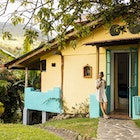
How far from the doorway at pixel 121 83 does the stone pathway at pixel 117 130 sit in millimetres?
1482

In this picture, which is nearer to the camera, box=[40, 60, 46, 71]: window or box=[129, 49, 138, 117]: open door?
box=[129, 49, 138, 117]: open door

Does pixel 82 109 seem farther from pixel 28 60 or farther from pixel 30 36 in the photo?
pixel 30 36

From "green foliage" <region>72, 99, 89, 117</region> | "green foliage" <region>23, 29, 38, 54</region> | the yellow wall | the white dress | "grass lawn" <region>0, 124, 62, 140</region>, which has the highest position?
"green foliage" <region>23, 29, 38, 54</region>

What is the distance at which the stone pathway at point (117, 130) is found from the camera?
8680 mm

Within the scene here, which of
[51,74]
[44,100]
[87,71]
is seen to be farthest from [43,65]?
[87,71]

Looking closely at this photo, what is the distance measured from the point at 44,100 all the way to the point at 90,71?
3000 millimetres

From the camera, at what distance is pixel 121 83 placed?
14.2 metres

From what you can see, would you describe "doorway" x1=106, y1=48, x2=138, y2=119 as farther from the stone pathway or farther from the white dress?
the stone pathway

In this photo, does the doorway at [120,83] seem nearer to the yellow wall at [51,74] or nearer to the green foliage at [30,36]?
the yellow wall at [51,74]

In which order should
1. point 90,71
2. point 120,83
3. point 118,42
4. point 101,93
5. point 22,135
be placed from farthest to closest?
point 120,83, point 90,71, point 118,42, point 101,93, point 22,135

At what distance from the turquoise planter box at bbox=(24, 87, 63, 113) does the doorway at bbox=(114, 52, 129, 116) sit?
289cm

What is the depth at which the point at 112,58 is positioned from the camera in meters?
12.8

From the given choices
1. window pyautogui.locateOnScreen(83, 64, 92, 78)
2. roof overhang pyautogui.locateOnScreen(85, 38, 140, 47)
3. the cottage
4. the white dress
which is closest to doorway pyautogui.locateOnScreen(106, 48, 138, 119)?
the cottage

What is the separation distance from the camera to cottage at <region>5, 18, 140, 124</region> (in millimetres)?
11977
